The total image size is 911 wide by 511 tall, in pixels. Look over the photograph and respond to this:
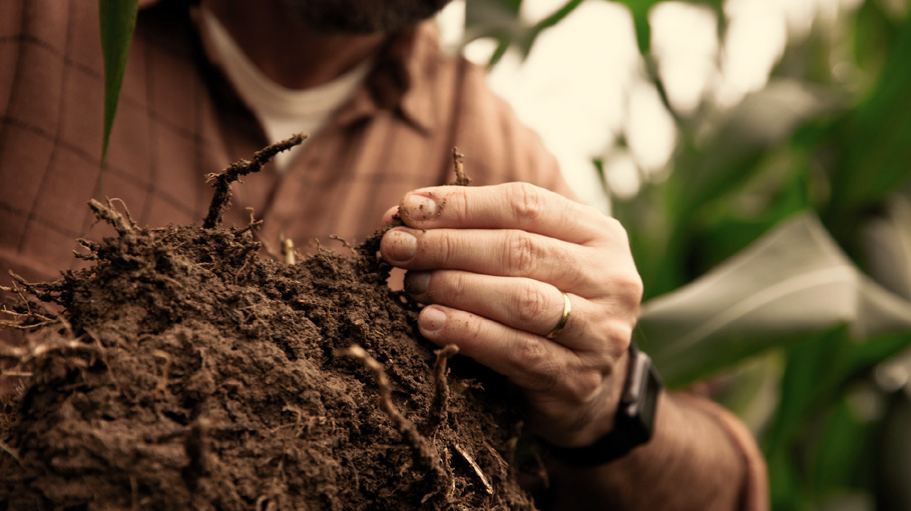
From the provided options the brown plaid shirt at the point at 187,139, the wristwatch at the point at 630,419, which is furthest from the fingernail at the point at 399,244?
the wristwatch at the point at 630,419

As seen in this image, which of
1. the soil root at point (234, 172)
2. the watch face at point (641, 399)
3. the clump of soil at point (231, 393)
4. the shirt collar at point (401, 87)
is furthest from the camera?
the shirt collar at point (401, 87)

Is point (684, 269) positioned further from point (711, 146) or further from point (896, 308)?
point (896, 308)

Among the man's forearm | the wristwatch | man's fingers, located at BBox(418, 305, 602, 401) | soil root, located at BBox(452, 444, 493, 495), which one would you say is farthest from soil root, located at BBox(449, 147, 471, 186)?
the man's forearm

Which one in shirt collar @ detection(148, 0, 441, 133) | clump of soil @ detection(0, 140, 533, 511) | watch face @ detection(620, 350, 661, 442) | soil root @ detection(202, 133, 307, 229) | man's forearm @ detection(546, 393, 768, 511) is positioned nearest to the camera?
clump of soil @ detection(0, 140, 533, 511)

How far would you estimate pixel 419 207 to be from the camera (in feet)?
1.78

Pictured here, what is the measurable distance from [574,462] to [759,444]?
72 centimetres

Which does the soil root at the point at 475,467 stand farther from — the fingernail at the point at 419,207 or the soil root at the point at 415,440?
the fingernail at the point at 419,207

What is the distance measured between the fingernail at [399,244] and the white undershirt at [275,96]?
59 centimetres

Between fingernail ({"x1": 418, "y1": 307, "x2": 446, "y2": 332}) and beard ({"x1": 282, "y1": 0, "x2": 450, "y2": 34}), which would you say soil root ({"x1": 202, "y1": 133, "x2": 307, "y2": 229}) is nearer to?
fingernail ({"x1": 418, "y1": 307, "x2": 446, "y2": 332})

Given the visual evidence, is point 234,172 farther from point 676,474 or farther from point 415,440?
point 676,474

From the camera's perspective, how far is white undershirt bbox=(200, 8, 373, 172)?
3.39ft

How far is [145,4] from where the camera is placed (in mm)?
920

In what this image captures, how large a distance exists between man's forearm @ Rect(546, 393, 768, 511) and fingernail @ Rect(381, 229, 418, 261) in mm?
530

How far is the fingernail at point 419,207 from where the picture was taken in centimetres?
54
